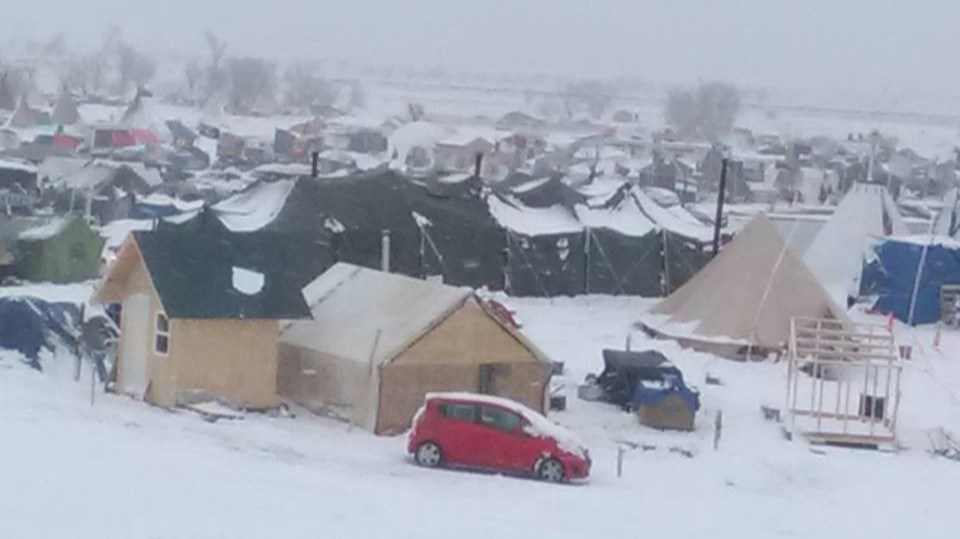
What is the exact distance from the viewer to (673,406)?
18.7m

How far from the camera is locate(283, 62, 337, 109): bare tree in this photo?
419 ft

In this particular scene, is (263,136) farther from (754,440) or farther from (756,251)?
(754,440)

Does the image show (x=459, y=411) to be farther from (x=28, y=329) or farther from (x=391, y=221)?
(x=391, y=221)

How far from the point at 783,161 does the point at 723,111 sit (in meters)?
47.6

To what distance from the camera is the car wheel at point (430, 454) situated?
15.5 meters

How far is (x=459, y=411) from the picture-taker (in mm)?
15578

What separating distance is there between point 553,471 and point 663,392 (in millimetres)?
3690

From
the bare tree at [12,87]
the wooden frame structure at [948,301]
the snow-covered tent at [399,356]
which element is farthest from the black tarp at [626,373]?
the bare tree at [12,87]

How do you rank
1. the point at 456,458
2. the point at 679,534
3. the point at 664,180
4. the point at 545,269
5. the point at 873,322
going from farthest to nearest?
1. the point at 664,180
2. the point at 545,269
3. the point at 873,322
4. the point at 456,458
5. the point at 679,534

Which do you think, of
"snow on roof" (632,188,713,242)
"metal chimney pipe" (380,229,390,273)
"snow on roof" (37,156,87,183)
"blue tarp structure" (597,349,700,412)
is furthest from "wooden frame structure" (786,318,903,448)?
"snow on roof" (37,156,87,183)

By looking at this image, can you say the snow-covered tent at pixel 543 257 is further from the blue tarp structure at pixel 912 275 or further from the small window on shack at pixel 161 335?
the small window on shack at pixel 161 335

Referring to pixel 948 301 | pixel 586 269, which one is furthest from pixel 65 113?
pixel 948 301

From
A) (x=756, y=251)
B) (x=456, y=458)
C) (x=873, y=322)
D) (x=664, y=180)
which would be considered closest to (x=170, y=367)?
(x=456, y=458)

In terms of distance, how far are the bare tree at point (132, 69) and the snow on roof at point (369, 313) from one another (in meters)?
A: 115
